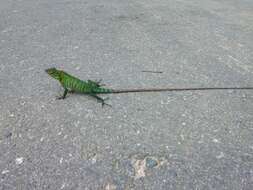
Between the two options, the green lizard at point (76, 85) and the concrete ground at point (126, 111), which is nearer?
the concrete ground at point (126, 111)

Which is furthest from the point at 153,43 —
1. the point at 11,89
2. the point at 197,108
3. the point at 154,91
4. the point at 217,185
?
the point at 217,185

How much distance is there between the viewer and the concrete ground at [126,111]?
2504 millimetres

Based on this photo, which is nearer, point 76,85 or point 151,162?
point 151,162

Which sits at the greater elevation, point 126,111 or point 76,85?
point 76,85

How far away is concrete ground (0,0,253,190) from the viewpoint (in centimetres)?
250

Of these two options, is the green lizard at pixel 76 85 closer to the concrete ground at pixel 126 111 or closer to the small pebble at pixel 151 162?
the concrete ground at pixel 126 111

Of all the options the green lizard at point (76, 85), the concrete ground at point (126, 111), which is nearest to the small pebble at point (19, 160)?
the concrete ground at point (126, 111)

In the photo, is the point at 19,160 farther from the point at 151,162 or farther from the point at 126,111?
the point at 126,111

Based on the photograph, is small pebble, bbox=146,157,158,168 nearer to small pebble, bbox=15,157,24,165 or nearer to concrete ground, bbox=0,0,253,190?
concrete ground, bbox=0,0,253,190

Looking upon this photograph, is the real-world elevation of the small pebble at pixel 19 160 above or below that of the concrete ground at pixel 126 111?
above

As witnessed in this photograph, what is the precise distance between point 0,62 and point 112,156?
2415mm

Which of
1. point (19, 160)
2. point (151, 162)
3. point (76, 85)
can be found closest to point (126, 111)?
point (76, 85)

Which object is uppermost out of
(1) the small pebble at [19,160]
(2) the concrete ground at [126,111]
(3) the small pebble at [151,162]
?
A: (3) the small pebble at [151,162]

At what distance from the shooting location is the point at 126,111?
3.30 meters
